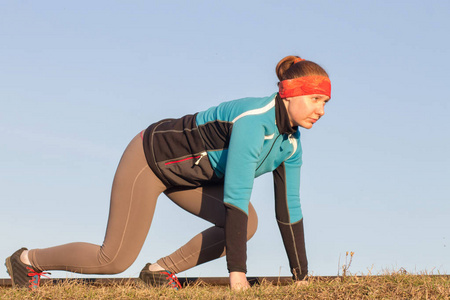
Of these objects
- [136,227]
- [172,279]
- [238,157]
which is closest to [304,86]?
[238,157]

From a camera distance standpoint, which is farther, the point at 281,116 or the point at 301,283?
the point at 301,283

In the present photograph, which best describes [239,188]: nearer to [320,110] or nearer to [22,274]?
[320,110]

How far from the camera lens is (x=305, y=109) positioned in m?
4.93

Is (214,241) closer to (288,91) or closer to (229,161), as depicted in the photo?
(229,161)

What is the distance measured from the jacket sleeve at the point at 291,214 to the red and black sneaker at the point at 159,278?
111 cm

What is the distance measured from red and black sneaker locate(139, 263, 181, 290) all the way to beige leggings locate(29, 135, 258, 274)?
90 millimetres

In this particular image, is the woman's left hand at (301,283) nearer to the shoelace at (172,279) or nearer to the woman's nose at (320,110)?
the shoelace at (172,279)

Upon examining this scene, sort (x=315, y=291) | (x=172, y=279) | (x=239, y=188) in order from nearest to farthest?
(x=315, y=291), (x=239, y=188), (x=172, y=279)

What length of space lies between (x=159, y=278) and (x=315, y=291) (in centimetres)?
166

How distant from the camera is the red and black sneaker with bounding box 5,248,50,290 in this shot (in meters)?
5.90

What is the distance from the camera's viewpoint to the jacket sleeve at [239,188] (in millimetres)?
4719

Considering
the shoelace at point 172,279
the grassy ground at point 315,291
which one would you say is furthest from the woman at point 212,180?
the grassy ground at point 315,291

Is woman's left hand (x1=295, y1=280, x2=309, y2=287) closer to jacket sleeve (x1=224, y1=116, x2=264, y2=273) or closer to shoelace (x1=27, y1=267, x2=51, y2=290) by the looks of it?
jacket sleeve (x1=224, y1=116, x2=264, y2=273)

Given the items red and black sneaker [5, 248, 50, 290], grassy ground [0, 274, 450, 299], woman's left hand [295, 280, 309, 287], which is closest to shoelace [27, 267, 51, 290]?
red and black sneaker [5, 248, 50, 290]
